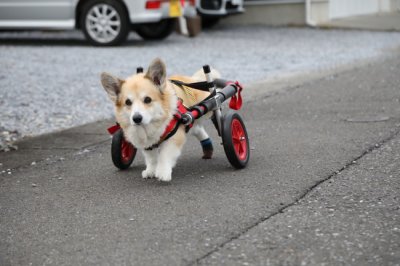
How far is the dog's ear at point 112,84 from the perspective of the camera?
5062 millimetres

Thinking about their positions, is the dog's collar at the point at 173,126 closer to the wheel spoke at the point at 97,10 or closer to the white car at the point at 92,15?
the white car at the point at 92,15

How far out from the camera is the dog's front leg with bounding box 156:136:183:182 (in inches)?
203

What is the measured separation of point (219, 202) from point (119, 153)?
1.17 meters

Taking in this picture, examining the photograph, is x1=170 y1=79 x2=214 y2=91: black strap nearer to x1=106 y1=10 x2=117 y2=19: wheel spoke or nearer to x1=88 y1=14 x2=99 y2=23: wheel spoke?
x1=106 y1=10 x2=117 y2=19: wheel spoke

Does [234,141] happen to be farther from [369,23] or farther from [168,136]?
[369,23]

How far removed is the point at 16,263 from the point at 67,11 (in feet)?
37.4

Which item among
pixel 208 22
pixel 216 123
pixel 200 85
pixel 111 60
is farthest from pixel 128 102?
pixel 208 22

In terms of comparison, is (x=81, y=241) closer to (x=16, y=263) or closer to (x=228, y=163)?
(x=16, y=263)

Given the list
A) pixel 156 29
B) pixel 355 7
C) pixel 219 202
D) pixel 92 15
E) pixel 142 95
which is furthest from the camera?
pixel 355 7

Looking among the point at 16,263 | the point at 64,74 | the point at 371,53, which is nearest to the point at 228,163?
the point at 16,263

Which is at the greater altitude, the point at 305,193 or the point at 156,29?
the point at 305,193

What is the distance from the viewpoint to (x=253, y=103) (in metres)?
8.94

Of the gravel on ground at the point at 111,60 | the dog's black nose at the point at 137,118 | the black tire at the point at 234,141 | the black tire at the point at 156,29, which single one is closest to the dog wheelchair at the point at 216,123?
the black tire at the point at 234,141

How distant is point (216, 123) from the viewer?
233 inches
